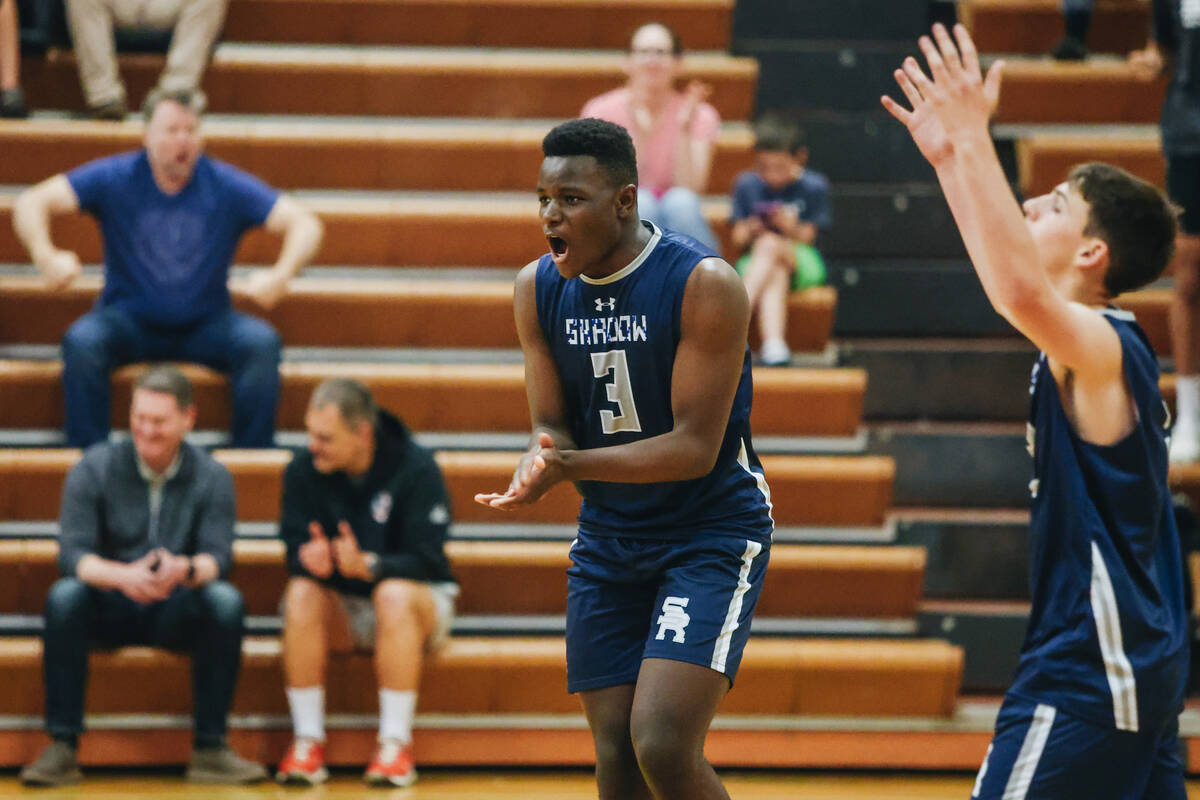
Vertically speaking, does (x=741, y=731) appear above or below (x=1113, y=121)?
below

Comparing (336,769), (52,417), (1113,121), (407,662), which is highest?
(1113,121)

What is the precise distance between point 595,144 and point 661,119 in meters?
3.32

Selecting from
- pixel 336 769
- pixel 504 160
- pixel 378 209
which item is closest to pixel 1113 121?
pixel 504 160

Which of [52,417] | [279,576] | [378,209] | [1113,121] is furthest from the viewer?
[1113,121]

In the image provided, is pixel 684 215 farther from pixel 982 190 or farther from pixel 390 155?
pixel 982 190

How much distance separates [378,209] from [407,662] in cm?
228

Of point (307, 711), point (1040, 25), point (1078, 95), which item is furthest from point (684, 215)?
point (1040, 25)

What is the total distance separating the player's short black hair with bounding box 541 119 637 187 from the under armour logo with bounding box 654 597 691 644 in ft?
2.52

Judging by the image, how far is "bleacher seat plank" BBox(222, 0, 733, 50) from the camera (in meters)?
6.87

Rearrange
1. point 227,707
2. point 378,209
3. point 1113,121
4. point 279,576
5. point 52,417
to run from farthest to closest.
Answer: point 1113,121 → point 378,209 → point 52,417 → point 279,576 → point 227,707

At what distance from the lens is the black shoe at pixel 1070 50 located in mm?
6824

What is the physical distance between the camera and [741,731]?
4.80m

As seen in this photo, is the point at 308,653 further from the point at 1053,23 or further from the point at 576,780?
the point at 1053,23

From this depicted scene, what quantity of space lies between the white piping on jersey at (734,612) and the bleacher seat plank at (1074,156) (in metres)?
4.07
